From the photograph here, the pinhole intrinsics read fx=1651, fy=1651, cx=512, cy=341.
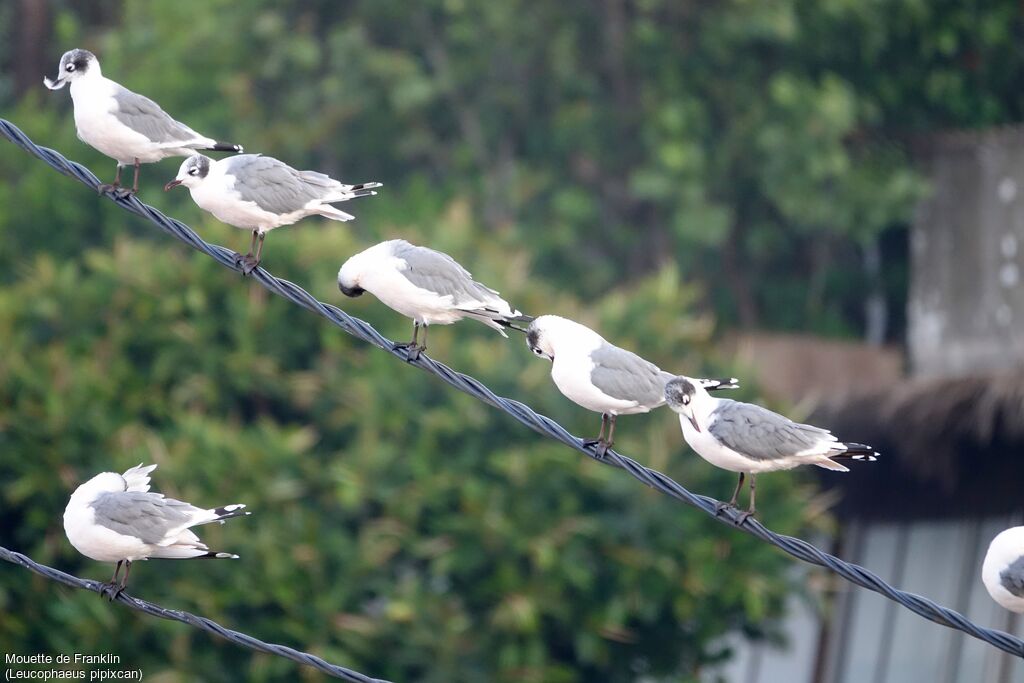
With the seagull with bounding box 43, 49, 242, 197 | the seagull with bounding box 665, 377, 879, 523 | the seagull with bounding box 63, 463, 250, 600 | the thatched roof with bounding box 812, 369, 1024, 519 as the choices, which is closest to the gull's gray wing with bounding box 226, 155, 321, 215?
the seagull with bounding box 43, 49, 242, 197

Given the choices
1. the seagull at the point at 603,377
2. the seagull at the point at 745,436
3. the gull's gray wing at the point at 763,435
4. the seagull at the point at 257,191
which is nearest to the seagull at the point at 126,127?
the seagull at the point at 257,191

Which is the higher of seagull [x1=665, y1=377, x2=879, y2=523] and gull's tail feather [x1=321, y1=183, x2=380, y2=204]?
gull's tail feather [x1=321, y1=183, x2=380, y2=204]

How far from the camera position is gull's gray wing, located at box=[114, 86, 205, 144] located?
611 cm

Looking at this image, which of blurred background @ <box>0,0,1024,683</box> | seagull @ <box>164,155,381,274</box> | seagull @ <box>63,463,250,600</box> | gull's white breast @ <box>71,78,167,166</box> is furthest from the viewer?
blurred background @ <box>0,0,1024,683</box>

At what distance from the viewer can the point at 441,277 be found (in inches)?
227

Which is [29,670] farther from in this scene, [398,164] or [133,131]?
[398,164]

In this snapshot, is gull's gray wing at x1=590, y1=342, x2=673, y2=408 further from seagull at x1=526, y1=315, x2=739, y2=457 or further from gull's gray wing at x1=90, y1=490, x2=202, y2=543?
gull's gray wing at x1=90, y1=490, x2=202, y2=543

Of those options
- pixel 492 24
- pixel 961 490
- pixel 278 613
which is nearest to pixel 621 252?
pixel 492 24

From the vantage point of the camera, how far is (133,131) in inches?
240

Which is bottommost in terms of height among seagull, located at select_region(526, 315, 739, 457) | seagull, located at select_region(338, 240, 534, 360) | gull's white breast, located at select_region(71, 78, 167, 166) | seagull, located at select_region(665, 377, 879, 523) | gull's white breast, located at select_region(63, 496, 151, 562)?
gull's white breast, located at select_region(63, 496, 151, 562)

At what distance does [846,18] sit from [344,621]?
780cm

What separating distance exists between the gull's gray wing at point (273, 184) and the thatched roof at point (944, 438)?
5.83 m

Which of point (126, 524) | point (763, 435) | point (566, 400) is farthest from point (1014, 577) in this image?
point (566, 400)

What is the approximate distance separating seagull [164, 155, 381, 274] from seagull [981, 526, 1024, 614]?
2.54 metres
